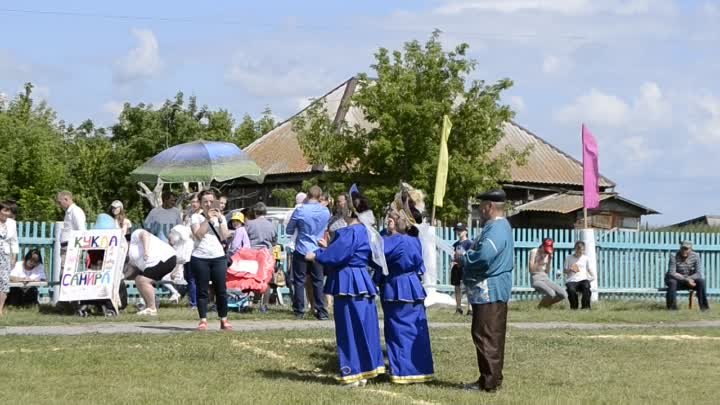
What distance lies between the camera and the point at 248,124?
67875mm

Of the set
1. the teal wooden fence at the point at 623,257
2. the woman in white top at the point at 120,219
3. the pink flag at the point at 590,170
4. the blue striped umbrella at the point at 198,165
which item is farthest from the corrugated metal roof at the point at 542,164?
the woman in white top at the point at 120,219

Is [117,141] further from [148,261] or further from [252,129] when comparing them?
[148,261]

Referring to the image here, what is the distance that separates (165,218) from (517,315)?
5.91m

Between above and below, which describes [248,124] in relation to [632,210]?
above

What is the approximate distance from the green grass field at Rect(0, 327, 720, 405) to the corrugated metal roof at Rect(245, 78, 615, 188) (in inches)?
1661

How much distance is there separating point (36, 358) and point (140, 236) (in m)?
5.84

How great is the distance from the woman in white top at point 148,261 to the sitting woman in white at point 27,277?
2.01 m

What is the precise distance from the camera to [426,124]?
130 feet

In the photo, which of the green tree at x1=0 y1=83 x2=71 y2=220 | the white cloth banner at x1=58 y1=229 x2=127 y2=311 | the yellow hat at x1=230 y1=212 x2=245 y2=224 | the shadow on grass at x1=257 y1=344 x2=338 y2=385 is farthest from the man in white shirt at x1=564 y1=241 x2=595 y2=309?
the green tree at x1=0 y1=83 x2=71 y2=220

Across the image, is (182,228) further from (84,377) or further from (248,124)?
(248,124)

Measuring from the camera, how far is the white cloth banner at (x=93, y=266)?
58.5 ft

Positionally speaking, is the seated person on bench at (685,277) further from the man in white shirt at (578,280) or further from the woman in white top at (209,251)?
the woman in white top at (209,251)

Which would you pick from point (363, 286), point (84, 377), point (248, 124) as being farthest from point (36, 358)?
point (248, 124)

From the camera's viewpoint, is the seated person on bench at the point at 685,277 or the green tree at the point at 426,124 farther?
the green tree at the point at 426,124
